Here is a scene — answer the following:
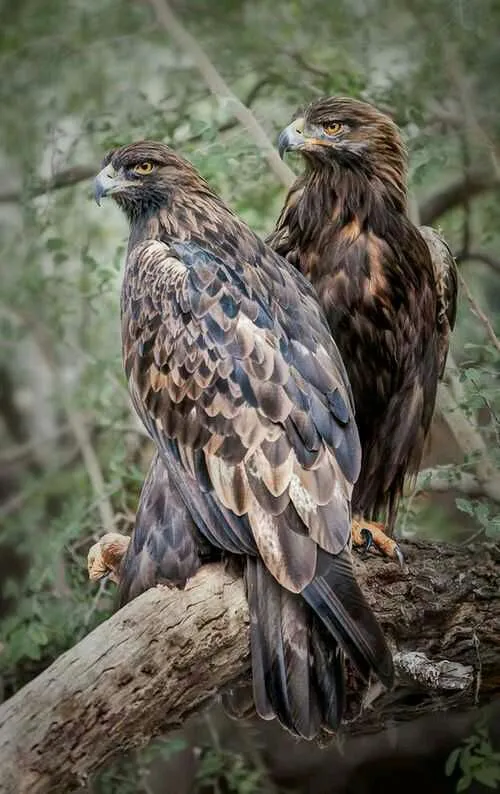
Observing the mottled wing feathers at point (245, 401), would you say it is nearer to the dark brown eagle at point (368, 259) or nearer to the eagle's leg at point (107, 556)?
the dark brown eagle at point (368, 259)

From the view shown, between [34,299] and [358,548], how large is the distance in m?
1.79

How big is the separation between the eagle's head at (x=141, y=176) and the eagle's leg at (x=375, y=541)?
814 mm

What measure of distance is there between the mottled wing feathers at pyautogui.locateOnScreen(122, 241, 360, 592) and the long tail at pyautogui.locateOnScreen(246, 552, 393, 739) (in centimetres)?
5

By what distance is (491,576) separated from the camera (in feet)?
7.96

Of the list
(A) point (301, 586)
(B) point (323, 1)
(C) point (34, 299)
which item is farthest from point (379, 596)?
(B) point (323, 1)

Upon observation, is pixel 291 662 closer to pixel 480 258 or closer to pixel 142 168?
pixel 142 168

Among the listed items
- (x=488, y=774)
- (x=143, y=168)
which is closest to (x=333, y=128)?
(x=143, y=168)

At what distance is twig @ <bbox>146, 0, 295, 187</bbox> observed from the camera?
308 cm

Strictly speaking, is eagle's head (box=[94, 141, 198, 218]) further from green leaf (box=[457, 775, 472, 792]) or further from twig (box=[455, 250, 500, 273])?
green leaf (box=[457, 775, 472, 792])

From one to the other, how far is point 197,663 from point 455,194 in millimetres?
Answer: 2024

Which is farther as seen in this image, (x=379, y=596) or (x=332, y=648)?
(x=379, y=596)

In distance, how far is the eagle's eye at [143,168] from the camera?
235 cm

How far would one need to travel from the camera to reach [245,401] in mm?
2025

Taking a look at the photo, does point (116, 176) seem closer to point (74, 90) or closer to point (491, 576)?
point (491, 576)
